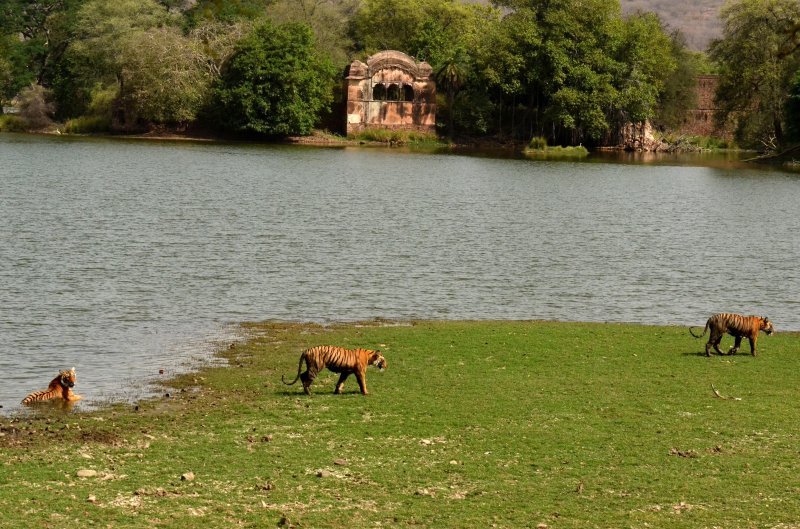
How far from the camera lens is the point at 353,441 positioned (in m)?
12.9

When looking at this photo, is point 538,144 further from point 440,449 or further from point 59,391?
point 440,449

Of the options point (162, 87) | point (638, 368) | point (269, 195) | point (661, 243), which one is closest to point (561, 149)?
point (162, 87)

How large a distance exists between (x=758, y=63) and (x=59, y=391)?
265ft

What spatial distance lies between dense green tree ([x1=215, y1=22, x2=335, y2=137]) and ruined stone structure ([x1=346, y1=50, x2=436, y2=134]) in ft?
15.3

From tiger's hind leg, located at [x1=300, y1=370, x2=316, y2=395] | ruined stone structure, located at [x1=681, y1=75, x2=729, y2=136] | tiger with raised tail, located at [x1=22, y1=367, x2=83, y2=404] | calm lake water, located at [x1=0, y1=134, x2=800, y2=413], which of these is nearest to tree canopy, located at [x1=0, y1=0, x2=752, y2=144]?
ruined stone structure, located at [x1=681, y1=75, x2=729, y2=136]

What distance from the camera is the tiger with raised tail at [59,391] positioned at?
15.2 meters

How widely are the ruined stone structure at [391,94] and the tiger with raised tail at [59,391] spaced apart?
276 ft

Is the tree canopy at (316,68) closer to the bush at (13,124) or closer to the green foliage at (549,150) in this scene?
the green foliage at (549,150)

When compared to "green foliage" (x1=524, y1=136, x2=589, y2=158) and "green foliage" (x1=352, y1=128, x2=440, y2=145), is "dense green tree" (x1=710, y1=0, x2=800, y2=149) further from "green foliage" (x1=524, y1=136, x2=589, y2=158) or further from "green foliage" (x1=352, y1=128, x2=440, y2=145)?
"green foliage" (x1=352, y1=128, x2=440, y2=145)

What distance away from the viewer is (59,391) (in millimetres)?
15344

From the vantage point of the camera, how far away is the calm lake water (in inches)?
855

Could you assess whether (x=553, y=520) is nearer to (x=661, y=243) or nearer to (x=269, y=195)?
(x=661, y=243)

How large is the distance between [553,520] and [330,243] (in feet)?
80.5

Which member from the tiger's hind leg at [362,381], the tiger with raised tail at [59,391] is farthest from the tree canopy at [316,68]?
the tiger's hind leg at [362,381]
